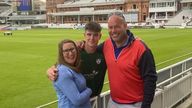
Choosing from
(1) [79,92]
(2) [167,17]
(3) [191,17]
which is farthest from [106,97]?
(2) [167,17]

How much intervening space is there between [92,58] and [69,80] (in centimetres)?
77

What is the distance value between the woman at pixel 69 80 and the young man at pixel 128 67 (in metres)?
0.50

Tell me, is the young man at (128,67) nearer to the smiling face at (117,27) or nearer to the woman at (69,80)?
the smiling face at (117,27)

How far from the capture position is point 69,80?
4184 mm

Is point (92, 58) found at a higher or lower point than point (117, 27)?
lower

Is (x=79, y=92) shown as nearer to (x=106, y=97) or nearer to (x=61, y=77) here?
(x=61, y=77)

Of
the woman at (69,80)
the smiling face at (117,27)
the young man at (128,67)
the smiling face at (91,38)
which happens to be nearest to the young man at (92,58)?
the smiling face at (91,38)

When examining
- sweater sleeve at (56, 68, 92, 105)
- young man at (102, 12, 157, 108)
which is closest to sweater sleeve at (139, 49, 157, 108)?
young man at (102, 12, 157, 108)

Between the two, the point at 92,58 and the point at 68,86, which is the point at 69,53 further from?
the point at 92,58

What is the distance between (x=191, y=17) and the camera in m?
95.2

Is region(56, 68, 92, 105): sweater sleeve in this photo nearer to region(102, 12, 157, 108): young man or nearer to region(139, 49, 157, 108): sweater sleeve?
region(102, 12, 157, 108): young man

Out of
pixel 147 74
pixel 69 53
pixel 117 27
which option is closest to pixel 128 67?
pixel 147 74

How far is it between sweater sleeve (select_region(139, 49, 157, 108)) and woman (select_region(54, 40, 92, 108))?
70 cm

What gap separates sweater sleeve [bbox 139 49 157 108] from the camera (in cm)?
452
